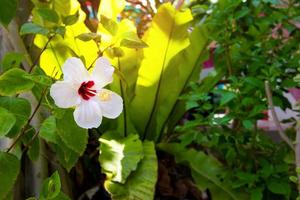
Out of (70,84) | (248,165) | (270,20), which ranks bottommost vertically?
(248,165)

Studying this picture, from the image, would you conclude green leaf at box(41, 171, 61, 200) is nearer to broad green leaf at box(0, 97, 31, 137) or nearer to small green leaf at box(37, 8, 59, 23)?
broad green leaf at box(0, 97, 31, 137)

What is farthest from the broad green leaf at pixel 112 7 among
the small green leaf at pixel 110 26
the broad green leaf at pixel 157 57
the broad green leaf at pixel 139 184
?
Answer: the broad green leaf at pixel 139 184

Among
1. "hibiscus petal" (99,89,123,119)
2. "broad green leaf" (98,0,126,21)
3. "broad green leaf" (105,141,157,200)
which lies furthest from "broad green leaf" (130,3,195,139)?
"hibiscus petal" (99,89,123,119)

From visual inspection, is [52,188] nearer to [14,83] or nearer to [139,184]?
[14,83]

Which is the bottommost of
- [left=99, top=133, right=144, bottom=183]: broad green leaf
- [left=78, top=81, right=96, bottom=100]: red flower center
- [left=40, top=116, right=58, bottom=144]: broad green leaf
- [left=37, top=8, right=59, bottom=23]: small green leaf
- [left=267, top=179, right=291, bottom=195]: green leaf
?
[left=267, top=179, right=291, bottom=195]: green leaf

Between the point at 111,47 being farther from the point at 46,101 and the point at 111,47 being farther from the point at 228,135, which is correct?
the point at 228,135

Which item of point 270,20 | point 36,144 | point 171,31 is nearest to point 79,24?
point 171,31
